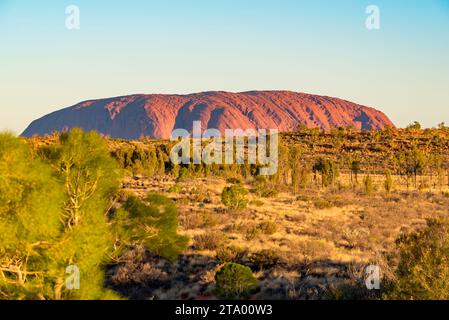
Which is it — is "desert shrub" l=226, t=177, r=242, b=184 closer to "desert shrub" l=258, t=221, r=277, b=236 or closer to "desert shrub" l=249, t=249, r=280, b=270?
"desert shrub" l=258, t=221, r=277, b=236

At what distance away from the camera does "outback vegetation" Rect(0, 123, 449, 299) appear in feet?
27.0

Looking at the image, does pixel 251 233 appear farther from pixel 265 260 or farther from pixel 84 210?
pixel 84 210

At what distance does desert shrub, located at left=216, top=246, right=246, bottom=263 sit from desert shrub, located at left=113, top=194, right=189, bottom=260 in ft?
4.66

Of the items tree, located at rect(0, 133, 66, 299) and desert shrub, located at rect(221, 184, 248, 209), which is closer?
tree, located at rect(0, 133, 66, 299)

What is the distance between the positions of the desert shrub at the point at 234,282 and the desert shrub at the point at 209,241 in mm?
5155

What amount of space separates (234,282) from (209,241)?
224 inches

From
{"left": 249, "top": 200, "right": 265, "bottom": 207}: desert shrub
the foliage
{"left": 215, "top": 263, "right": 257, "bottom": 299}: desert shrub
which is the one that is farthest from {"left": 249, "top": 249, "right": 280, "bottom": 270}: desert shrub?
{"left": 249, "top": 200, "right": 265, "bottom": 207}: desert shrub

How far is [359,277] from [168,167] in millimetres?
37824

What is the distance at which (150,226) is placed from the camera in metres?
13.2

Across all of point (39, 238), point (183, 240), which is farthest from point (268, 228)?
point (39, 238)
